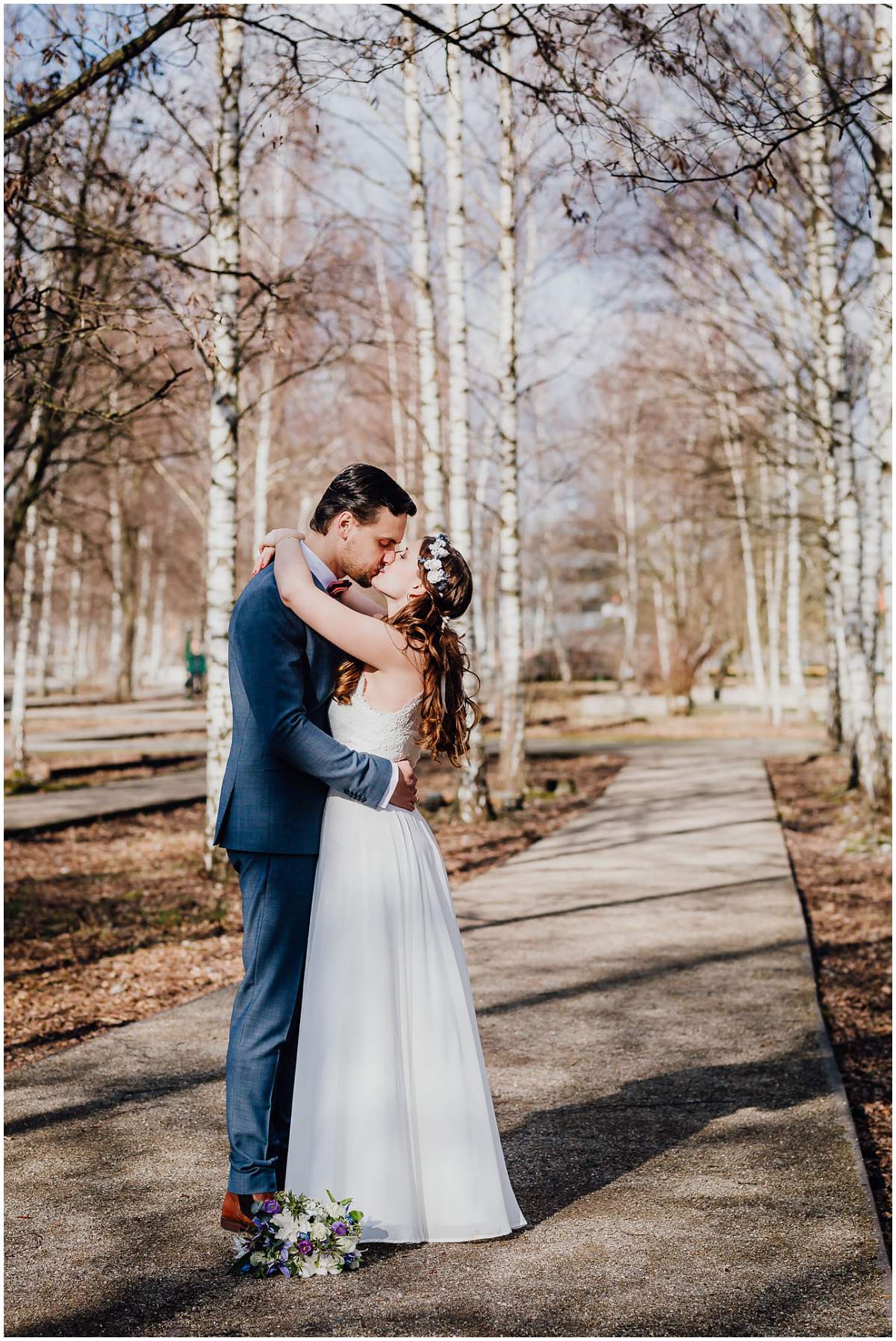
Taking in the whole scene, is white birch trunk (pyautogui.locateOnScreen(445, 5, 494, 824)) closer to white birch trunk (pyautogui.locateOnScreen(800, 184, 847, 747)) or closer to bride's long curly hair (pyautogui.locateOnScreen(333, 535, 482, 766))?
white birch trunk (pyautogui.locateOnScreen(800, 184, 847, 747))

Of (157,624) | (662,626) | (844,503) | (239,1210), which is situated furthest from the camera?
(157,624)

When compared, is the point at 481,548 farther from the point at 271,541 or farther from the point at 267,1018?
the point at 267,1018

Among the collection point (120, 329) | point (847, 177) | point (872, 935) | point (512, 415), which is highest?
point (847, 177)

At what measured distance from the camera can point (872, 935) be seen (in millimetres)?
8570

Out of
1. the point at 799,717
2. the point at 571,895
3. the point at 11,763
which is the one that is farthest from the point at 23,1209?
the point at 799,717

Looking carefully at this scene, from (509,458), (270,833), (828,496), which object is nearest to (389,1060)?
(270,833)

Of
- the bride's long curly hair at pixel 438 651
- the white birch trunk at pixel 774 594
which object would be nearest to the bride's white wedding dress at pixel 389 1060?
the bride's long curly hair at pixel 438 651

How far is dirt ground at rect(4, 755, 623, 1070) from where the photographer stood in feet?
22.1

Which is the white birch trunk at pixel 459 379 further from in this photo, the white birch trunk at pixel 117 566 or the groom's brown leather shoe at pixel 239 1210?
the white birch trunk at pixel 117 566

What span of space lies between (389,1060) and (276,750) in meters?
0.91

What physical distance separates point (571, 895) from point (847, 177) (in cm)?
1068

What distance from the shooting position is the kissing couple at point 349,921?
3.53 meters

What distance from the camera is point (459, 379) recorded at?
12922 mm

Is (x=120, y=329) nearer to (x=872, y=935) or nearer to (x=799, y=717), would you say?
(x=872, y=935)
